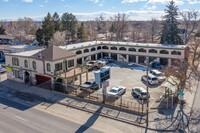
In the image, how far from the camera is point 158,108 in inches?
973

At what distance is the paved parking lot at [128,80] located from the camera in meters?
28.9

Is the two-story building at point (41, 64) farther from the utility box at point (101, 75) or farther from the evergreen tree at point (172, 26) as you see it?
the evergreen tree at point (172, 26)

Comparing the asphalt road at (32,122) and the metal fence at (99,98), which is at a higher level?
the metal fence at (99,98)

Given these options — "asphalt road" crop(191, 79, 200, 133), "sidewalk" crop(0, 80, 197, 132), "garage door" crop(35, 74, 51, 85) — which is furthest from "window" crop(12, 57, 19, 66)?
"asphalt road" crop(191, 79, 200, 133)

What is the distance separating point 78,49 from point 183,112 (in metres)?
30.9

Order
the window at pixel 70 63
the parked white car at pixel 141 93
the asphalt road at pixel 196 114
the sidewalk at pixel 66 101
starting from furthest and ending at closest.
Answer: the window at pixel 70 63 → the parked white car at pixel 141 93 → the sidewalk at pixel 66 101 → the asphalt road at pixel 196 114

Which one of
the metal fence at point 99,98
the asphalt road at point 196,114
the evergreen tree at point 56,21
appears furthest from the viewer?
the evergreen tree at point 56,21

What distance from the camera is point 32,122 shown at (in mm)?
21750

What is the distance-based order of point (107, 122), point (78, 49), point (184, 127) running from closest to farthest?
point (184, 127) < point (107, 122) < point (78, 49)

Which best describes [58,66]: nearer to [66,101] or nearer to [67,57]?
[67,57]

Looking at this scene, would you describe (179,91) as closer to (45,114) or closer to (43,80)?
(45,114)

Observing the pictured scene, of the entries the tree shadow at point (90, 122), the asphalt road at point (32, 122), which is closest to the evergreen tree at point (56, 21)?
the asphalt road at point (32, 122)

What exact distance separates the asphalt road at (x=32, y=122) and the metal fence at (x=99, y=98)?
6150mm

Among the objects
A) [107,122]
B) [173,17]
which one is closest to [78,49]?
[107,122]
